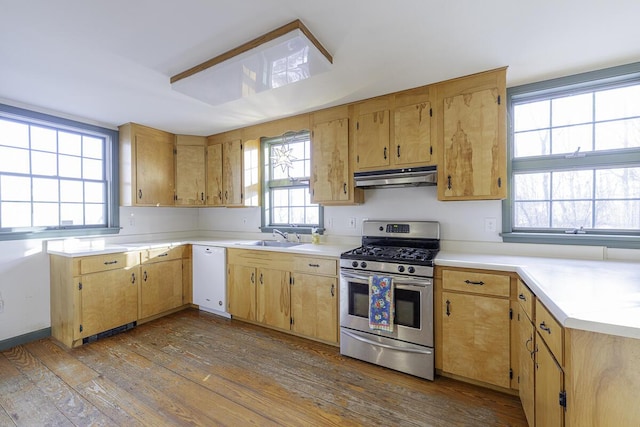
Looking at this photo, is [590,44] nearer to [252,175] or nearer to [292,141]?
[292,141]

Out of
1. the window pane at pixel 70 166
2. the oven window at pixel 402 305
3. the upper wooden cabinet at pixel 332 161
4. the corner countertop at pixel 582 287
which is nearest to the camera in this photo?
the corner countertop at pixel 582 287

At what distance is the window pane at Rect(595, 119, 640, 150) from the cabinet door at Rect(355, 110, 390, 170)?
165 centimetres

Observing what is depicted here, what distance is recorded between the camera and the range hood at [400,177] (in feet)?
7.86

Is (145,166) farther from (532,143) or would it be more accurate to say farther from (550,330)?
(532,143)

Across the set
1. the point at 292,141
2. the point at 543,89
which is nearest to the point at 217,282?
the point at 292,141

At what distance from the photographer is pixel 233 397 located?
192cm

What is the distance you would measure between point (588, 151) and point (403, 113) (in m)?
1.50

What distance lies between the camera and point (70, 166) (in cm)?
315

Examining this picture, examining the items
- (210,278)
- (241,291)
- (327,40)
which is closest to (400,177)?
(327,40)

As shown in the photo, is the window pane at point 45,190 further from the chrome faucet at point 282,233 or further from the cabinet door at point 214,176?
the chrome faucet at point 282,233

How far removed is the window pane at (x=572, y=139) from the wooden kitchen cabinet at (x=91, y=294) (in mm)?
4349

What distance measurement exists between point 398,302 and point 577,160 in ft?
6.13

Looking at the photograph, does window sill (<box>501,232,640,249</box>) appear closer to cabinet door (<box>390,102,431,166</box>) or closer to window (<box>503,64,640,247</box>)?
window (<box>503,64,640,247</box>)

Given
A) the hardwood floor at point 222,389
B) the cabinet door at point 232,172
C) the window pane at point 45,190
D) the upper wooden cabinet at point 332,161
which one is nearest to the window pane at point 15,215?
the window pane at point 45,190
